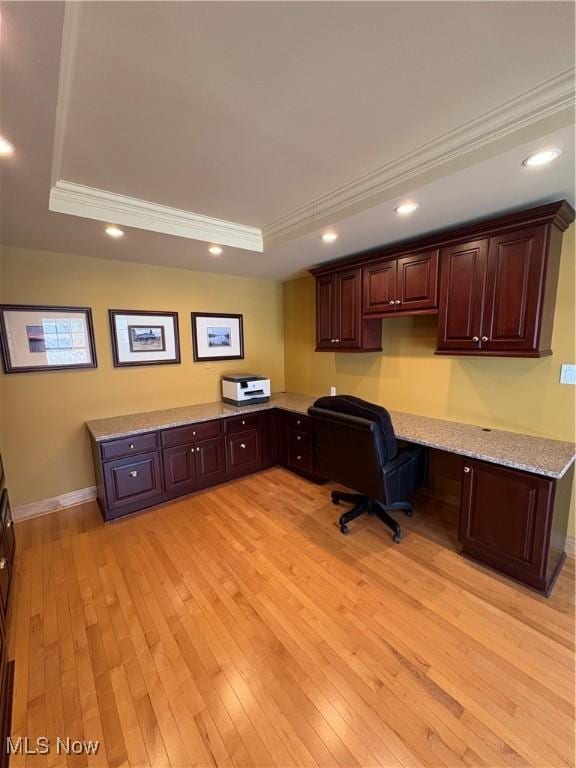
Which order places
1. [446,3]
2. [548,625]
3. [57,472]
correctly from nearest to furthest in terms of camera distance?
[446,3], [548,625], [57,472]

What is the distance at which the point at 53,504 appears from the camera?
2.92m

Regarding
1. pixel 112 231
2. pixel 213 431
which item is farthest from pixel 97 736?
pixel 112 231

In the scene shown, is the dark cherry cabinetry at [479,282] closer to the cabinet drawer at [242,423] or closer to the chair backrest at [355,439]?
the chair backrest at [355,439]

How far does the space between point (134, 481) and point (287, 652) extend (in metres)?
→ 1.92

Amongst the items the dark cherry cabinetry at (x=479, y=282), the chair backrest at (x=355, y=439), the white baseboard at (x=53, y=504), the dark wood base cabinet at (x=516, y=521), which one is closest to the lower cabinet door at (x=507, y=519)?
the dark wood base cabinet at (x=516, y=521)

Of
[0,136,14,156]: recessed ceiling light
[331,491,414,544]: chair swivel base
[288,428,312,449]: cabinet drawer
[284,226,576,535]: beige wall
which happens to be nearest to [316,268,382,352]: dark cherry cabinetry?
[284,226,576,535]: beige wall

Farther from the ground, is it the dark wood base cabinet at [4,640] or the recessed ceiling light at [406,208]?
the recessed ceiling light at [406,208]

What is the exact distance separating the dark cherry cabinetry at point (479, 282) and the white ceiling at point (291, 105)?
0.55ft

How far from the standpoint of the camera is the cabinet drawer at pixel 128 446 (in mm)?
2652

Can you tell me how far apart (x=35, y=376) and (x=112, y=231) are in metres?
1.48

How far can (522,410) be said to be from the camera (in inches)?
93.5

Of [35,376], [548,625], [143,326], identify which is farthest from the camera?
[143,326]

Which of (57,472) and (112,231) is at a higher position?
(112,231)

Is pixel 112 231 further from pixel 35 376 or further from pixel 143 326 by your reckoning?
pixel 35 376
